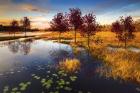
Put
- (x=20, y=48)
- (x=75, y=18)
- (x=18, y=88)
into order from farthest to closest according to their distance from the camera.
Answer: (x=75, y=18) → (x=20, y=48) → (x=18, y=88)

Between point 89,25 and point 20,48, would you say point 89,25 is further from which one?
point 20,48

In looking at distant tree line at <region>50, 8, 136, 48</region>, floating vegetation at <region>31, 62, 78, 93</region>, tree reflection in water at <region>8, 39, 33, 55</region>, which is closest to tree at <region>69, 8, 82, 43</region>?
distant tree line at <region>50, 8, 136, 48</region>

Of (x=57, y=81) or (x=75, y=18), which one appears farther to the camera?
(x=75, y=18)

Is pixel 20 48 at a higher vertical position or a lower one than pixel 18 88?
higher

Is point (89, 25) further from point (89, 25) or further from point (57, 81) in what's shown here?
point (57, 81)

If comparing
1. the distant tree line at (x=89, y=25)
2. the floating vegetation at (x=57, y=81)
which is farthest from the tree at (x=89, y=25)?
the floating vegetation at (x=57, y=81)

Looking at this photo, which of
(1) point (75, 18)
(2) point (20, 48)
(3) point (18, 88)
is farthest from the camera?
(1) point (75, 18)

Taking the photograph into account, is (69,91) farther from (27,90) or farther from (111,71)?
(111,71)

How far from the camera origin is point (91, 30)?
4591 centimetres

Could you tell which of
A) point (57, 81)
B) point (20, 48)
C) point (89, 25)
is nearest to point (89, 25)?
point (89, 25)

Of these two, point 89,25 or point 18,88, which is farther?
point 89,25

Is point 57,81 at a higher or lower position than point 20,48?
lower

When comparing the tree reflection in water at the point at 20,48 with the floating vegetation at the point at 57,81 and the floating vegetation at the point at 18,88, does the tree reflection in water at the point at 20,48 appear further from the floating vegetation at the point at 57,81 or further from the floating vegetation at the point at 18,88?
the floating vegetation at the point at 18,88

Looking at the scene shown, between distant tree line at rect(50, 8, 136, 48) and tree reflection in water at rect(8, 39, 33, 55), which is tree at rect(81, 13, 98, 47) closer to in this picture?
distant tree line at rect(50, 8, 136, 48)
